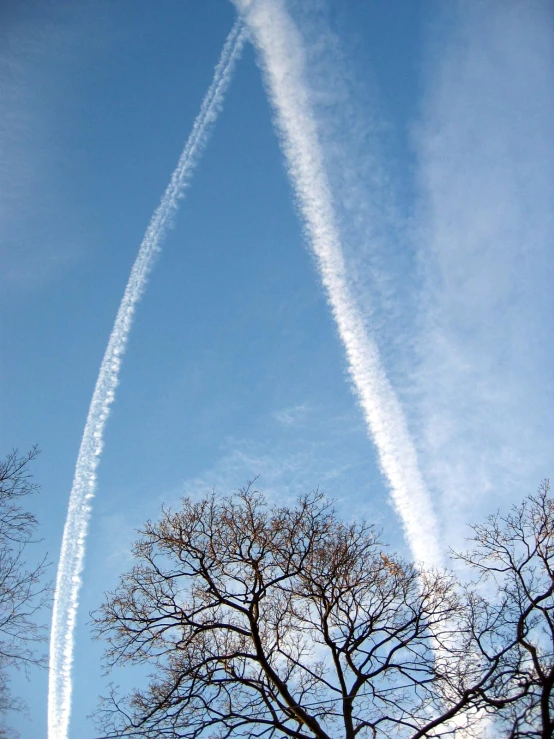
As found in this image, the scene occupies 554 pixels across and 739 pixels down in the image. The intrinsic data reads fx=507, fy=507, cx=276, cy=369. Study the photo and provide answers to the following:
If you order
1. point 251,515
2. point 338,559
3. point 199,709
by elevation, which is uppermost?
point 251,515

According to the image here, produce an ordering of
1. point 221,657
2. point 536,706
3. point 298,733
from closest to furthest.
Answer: point 536,706 → point 298,733 → point 221,657

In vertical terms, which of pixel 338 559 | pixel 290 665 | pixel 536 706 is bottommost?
pixel 536 706

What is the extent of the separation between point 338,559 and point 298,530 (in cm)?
114

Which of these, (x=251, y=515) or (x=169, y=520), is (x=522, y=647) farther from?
(x=169, y=520)

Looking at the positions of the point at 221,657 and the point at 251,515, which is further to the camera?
the point at 251,515

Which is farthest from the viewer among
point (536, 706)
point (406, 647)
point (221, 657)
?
point (406, 647)

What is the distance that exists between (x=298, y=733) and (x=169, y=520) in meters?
5.01

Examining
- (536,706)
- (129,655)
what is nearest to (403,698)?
(536,706)

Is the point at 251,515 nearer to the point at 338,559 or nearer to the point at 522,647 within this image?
the point at 338,559

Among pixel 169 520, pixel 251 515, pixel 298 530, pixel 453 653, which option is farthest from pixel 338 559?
pixel 169 520

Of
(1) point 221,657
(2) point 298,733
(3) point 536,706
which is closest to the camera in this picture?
(3) point 536,706

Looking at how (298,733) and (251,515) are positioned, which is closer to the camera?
(298,733)

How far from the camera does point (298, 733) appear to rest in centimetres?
995

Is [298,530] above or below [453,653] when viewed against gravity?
above
